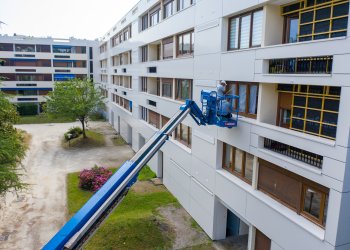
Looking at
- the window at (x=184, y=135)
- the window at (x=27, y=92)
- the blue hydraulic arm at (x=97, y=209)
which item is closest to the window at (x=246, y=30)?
the blue hydraulic arm at (x=97, y=209)

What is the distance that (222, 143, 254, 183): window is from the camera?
38.9 feet

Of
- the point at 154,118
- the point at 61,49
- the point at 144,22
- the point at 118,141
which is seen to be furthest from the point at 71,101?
the point at 61,49

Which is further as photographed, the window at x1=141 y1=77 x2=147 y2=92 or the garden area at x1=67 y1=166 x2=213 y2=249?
the window at x1=141 y1=77 x2=147 y2=92

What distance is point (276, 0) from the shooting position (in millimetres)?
9516

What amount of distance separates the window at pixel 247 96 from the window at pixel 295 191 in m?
1.92

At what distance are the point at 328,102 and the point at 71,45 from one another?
181 feet

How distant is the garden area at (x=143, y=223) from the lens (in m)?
13.6

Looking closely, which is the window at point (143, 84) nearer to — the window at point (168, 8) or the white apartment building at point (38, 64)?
the window at point (168, 8)

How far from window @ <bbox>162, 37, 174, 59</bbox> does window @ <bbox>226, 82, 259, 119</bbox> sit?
25.7 feet

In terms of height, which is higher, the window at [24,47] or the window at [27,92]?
the window at [24,47]

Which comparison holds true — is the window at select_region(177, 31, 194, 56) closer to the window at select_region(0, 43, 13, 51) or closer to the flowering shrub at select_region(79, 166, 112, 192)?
the flowering shrub at select_region(79, 166, 112, 192)

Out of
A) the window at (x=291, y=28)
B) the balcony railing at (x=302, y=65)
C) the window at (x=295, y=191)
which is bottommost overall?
the window at (x=295, y=191)

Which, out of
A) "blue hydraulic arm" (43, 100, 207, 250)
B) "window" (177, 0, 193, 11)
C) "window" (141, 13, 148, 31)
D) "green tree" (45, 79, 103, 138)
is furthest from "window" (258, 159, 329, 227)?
"green tree" (45, 79, 103, 138)

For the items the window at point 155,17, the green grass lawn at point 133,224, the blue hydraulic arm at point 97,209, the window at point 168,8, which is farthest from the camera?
the window at point 155,17
